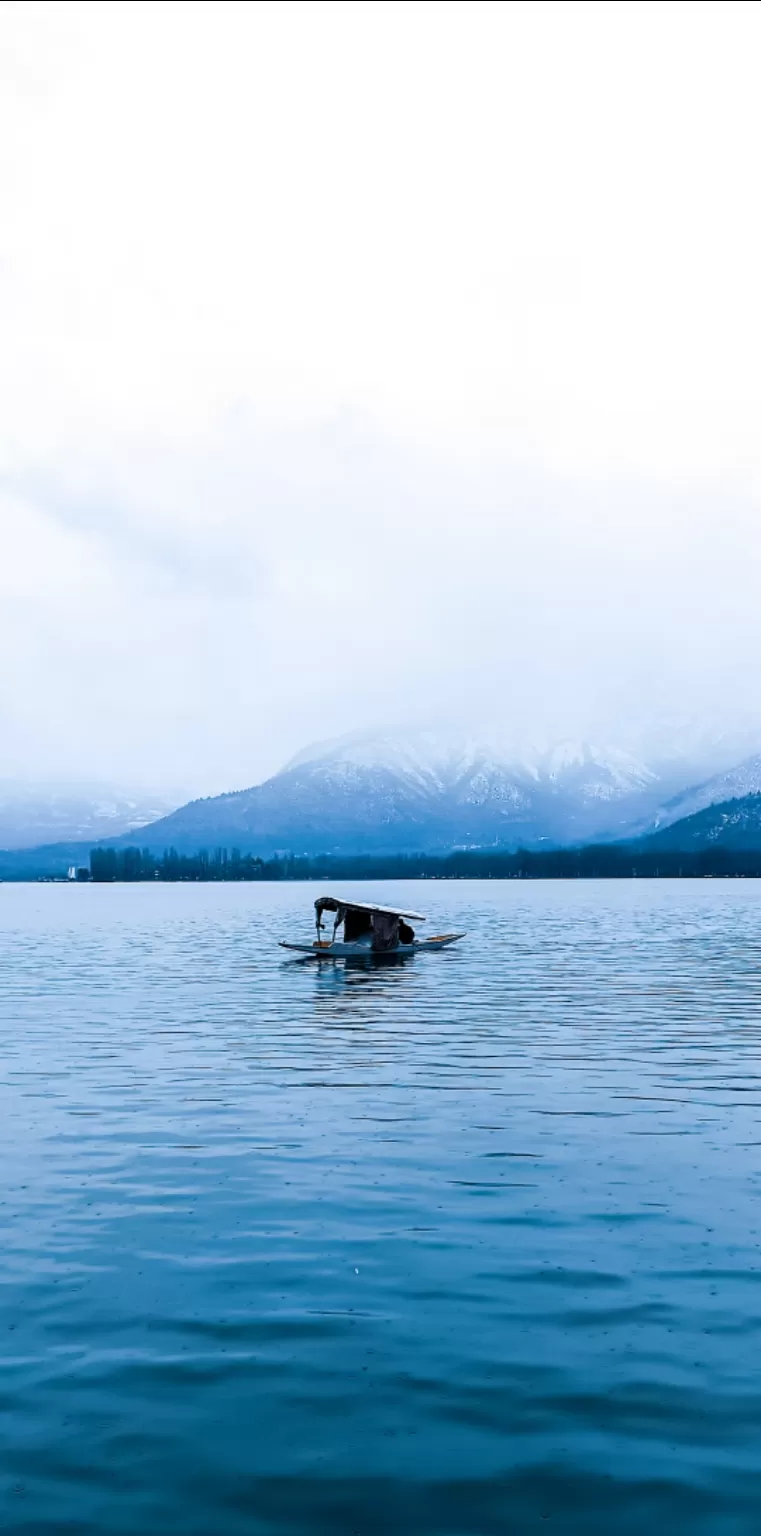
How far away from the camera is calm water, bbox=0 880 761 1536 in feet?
48.1

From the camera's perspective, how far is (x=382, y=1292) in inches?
836

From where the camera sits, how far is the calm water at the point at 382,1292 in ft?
48.1

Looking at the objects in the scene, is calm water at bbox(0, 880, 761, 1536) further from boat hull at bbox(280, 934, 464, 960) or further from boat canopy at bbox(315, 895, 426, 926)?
boat hull at bbox(280, 934, 464, 960)

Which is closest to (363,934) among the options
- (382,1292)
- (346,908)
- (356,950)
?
(356,950)

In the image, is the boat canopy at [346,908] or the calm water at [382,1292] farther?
the boat canopy at [346,908]

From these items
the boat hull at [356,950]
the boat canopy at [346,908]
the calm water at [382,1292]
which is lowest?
the calm water at [382,1292]

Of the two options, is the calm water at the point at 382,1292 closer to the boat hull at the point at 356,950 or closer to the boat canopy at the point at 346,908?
the boat canopy at the point at 346,908

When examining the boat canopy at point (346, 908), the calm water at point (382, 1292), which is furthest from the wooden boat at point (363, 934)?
the calm water at point (382, 1292)

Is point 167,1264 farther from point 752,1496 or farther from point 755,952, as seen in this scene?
point 755,952

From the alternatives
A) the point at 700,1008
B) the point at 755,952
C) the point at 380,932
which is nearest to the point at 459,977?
the point at 380,932

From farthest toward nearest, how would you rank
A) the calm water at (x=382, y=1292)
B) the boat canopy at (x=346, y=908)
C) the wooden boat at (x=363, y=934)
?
1. the wooden boat at (x=363, y=934)
2. the boat canopy at (x=346, y=908)
3. the calm water at (x=382, y=1292)

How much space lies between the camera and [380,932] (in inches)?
3890

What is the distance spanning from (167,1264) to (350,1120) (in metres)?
13.8

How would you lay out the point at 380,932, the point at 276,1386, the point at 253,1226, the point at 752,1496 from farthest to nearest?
the point at 380,932 → the point at 253,1226 → the point at 276,1386 → the point at 752,1496
